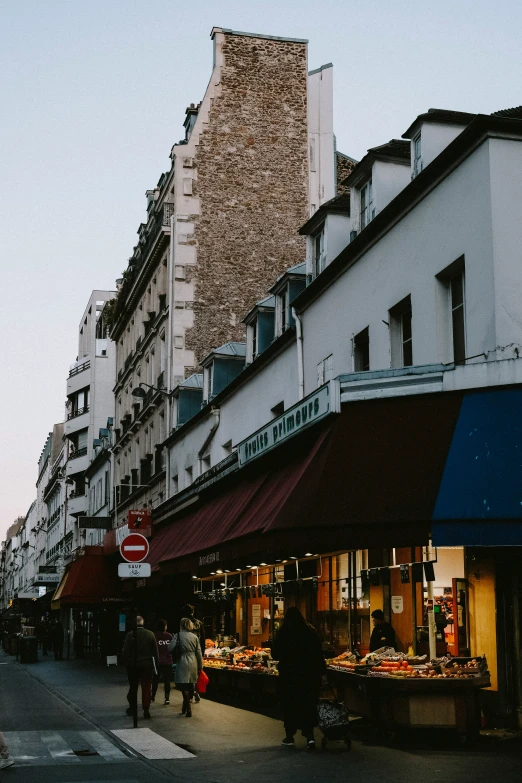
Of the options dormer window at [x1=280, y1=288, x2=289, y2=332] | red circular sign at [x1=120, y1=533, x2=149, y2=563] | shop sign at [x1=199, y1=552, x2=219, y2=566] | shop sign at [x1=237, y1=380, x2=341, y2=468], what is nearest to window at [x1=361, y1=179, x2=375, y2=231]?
shop sign at [x1=237, y1=380, x2=341, y2=468]

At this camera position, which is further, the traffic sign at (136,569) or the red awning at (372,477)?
the traffic sign at (136,569)

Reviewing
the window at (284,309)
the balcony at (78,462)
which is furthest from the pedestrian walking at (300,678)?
the balcony at (78,462)

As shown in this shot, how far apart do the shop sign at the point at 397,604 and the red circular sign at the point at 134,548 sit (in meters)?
4.15

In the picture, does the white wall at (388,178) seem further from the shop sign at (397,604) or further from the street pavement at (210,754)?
the street pavement at (210,754)

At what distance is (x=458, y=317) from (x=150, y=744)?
23.6 feet

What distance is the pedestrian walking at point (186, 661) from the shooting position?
17.5 metres

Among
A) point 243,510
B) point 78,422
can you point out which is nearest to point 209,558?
point 243,510

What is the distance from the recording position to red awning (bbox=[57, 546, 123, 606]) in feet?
129

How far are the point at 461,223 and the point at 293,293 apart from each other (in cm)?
905

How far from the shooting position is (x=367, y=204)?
61.5ft

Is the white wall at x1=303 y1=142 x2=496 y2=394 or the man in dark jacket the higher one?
the white wall at x1=303 y1=142 x2=496 y2=394

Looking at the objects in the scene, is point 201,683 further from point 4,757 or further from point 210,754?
point 4,757

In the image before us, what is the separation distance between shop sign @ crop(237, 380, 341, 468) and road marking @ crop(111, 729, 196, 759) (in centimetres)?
470

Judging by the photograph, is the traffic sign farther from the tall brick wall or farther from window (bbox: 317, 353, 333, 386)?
the tall brick wall
